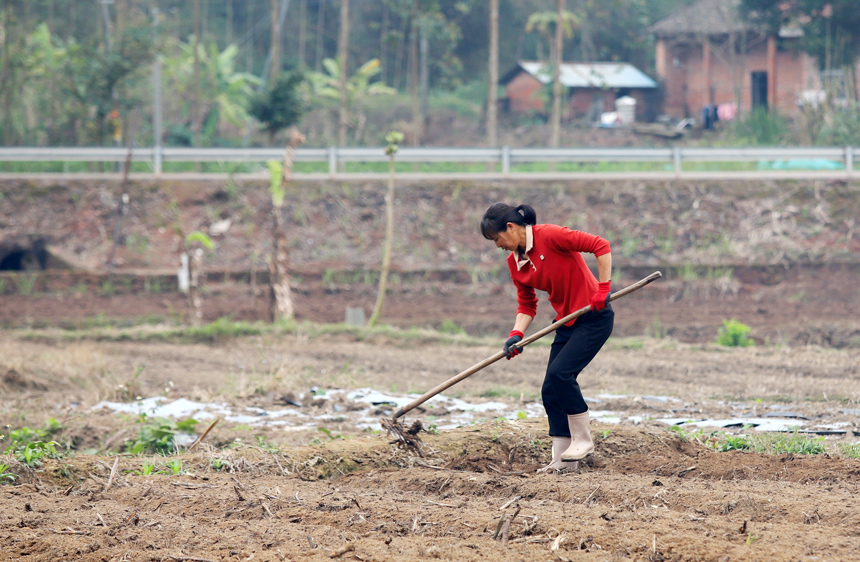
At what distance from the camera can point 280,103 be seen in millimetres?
22953

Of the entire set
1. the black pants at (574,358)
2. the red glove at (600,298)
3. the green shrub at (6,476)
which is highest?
the red glove at (600,298)

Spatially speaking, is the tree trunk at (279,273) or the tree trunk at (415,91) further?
the tree trunk at (415,91)

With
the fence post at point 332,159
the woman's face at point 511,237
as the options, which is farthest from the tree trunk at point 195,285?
the woman's face at point 511,237

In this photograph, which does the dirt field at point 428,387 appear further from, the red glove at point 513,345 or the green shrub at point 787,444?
the red glove at point 513,345

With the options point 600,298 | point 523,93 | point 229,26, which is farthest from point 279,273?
point 229,26

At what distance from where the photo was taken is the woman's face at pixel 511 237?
5262 millimetres

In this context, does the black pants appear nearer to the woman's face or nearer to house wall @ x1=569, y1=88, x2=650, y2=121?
the woman's face

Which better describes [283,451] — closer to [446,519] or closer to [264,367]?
[446,519]

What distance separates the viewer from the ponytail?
525cm

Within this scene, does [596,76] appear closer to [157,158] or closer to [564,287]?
[157,158]

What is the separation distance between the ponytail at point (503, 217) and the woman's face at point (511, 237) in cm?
2

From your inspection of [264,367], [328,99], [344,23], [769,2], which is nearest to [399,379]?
[264,367]

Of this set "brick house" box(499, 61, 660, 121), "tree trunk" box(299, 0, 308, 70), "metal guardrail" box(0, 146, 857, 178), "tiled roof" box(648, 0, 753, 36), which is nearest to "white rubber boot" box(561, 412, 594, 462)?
"metal guardrail" box(0, 146, 857, 178)

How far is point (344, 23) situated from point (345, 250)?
457 inches
